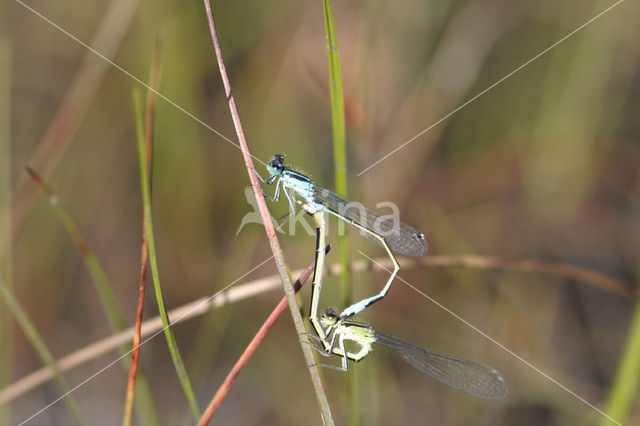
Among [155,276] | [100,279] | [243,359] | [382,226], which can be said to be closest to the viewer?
[155,276]

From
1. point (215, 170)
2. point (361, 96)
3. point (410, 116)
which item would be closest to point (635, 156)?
point (410, 116)

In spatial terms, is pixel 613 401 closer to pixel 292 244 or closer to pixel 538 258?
pixel 538 258

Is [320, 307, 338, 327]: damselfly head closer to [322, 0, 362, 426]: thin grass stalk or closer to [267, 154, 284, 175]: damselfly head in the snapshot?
[322, 0, 362, 426]: thin grass stalk

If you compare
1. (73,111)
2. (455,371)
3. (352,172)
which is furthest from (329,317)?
(73,111)

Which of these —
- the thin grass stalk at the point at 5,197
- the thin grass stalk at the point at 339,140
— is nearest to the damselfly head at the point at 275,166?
the thin grass stalk at the point at 339,140

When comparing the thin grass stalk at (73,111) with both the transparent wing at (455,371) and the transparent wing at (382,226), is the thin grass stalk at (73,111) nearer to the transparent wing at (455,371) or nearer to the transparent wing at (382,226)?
the transparent wing at (382,226)

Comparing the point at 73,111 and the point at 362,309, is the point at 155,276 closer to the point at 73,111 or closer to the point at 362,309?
the point at 362,309

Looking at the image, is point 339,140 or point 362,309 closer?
point 339,140
